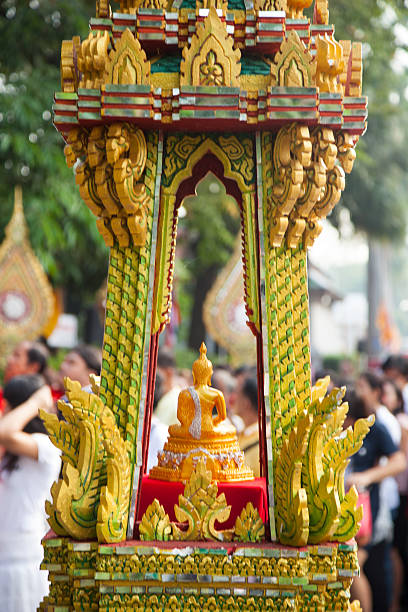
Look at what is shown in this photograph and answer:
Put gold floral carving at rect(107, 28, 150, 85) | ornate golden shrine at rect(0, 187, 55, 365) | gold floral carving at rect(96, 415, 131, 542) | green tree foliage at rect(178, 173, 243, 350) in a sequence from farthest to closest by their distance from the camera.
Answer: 1. green tree foliage at rect(178, 173, 243, 350)
2. ornate golden shrine at rect(0, 187, 55, 365)
3. gold floral carving at rect(107, 28, 150, 85)
4. gold floral carving at rect(96, 415, 131, 542)

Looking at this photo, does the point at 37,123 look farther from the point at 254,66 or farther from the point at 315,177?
the point at 315,177

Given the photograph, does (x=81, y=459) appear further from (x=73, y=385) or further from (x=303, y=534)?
(x=303, y=534)

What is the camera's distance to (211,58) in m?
2.72

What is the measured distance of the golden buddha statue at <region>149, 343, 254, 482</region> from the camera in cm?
282

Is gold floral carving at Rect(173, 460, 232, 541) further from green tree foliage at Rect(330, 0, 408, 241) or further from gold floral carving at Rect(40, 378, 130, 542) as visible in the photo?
green tree foliage at Rect(330, 0, 408, 241)

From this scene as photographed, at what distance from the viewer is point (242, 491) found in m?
2.73

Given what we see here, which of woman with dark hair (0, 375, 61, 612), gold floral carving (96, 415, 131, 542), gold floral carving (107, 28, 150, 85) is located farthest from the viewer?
woman with dark hair (0, 375, 61, 612)

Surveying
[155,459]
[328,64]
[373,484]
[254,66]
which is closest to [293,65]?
[328,64]

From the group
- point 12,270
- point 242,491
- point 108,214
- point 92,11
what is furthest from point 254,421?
point 92,11

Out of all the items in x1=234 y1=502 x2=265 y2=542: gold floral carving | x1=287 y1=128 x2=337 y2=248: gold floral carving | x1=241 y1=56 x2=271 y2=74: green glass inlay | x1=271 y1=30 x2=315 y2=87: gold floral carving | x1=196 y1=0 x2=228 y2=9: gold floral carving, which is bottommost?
x1=234 y1=502 x2=265 y2=542: gold floral carving

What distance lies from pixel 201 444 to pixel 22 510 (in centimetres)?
147

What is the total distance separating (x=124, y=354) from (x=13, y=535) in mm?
1621

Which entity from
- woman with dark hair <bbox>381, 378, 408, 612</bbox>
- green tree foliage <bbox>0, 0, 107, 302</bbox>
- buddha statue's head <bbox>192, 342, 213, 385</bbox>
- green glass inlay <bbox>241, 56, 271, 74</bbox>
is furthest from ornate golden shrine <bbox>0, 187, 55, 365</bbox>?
green glass inlay <bbox>241, 56, 271, 74</bbox>

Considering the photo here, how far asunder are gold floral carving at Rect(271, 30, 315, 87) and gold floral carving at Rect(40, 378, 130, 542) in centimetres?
133
